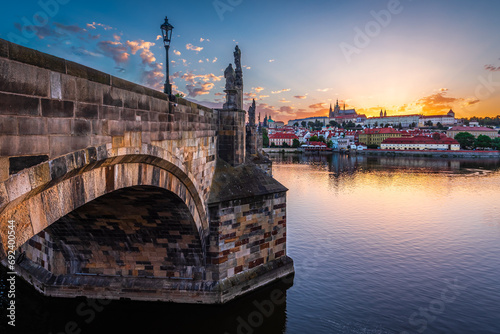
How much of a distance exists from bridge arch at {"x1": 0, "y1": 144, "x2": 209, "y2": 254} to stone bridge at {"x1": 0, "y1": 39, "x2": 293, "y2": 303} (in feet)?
0.05

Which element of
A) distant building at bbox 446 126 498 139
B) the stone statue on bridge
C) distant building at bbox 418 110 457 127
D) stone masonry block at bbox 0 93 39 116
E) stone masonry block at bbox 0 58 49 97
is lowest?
stone masonry block at bbox 0 93 39 116

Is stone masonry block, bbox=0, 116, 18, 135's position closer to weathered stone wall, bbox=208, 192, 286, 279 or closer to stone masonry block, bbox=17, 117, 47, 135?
stone masonry block, bbox=17, 117, 47, 135

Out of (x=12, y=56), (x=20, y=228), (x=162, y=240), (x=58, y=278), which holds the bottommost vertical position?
(x=58, y=278)

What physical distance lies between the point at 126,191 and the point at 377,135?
Answer: 121 m

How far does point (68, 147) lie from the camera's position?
174 inches

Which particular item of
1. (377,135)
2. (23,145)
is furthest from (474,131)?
(23,145)

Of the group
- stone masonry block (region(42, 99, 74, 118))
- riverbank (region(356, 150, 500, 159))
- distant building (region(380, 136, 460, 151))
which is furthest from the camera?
distant building (region(380, 136, 460, 151))

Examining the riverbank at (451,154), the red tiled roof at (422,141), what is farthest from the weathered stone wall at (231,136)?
the red tiled roof at (422,141)

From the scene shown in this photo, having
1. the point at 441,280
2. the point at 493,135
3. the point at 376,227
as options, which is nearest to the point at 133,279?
the point at 441,280

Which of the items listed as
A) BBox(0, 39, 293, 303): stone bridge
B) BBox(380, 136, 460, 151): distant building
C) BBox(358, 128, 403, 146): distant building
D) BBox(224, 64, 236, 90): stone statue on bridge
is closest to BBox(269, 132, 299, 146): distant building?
BBox(358, 128, 403, 146): distant building

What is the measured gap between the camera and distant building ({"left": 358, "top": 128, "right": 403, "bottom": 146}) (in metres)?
115

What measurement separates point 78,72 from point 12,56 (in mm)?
1081

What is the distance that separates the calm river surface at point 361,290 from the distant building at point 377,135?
95146 mm

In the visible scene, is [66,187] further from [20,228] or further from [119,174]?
[119,174]
